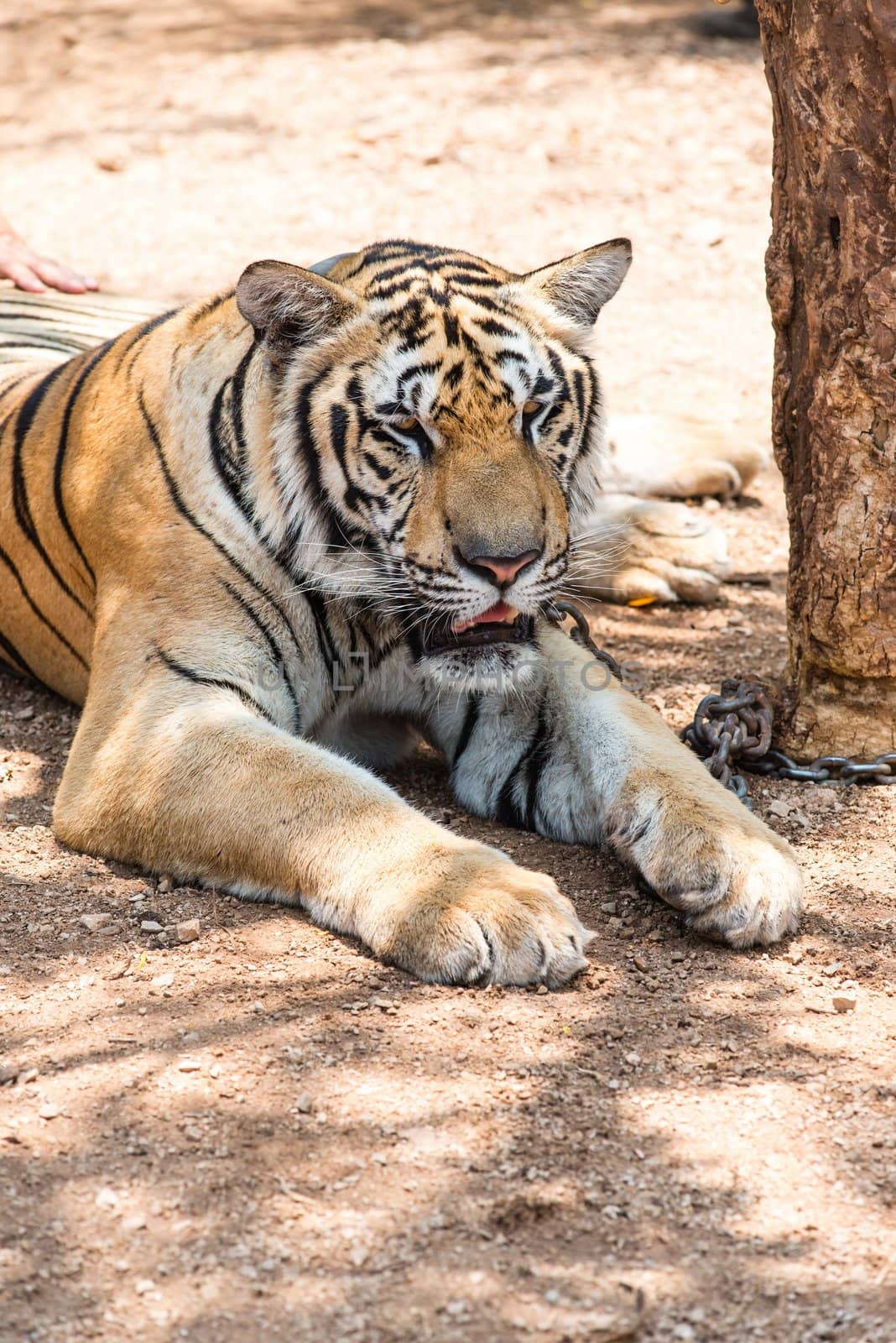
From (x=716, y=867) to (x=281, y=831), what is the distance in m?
0.70

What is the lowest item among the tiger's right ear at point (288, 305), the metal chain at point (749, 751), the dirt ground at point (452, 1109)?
the dirt ground at point (452, 1109)

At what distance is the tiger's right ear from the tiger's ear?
0.38 meters

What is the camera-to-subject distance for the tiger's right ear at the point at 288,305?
2.54m

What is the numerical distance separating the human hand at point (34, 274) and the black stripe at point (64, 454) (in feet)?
5.01

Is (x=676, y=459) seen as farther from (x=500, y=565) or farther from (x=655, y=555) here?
(x=500, y=565)

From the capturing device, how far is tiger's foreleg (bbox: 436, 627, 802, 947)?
2387 mm

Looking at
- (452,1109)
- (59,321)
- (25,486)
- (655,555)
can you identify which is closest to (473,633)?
(452,1109)

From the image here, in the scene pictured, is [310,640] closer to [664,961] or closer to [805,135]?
[664,961]

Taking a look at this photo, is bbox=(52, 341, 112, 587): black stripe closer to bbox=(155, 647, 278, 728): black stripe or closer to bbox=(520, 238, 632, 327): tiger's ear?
bbox=(155, 647, 278, 728): black stripe

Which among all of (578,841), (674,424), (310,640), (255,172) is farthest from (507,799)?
(255,172)

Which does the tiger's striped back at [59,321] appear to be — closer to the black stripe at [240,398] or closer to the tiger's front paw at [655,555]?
the black stripe at [240,398]

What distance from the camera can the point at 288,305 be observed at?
260cm

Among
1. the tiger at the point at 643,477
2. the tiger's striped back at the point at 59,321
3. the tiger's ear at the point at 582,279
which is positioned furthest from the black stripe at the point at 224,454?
the tiger's striped back at the point at 59,321

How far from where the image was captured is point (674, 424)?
4602mm
